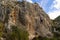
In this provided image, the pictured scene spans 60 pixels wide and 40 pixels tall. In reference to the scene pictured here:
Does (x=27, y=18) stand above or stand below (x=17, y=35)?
above

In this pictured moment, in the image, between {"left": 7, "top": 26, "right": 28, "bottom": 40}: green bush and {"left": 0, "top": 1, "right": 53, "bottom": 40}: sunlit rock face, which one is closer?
{"left": 7, "top": 26, "right": 28, "bottom": 40}: green bush

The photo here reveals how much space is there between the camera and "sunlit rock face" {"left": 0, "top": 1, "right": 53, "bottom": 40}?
68.9 meters

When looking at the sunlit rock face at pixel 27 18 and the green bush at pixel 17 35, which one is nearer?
the green bush at pixel 17 35

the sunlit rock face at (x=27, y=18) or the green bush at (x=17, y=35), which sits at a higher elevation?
the sunlit rock face at (x=27, y=18)

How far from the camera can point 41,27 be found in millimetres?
81250

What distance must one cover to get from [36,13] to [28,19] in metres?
8.86

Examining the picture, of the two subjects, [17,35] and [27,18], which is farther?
[27,18]

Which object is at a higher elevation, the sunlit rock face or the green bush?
the sunlit rock face

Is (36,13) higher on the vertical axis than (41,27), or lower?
higher

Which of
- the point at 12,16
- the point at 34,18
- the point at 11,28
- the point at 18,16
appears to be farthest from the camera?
the point at 34,18

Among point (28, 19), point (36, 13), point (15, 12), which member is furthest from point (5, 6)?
point (36, 13)

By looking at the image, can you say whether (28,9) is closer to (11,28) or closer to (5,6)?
(5,6)

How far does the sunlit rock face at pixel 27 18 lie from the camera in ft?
226

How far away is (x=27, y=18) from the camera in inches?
2997
